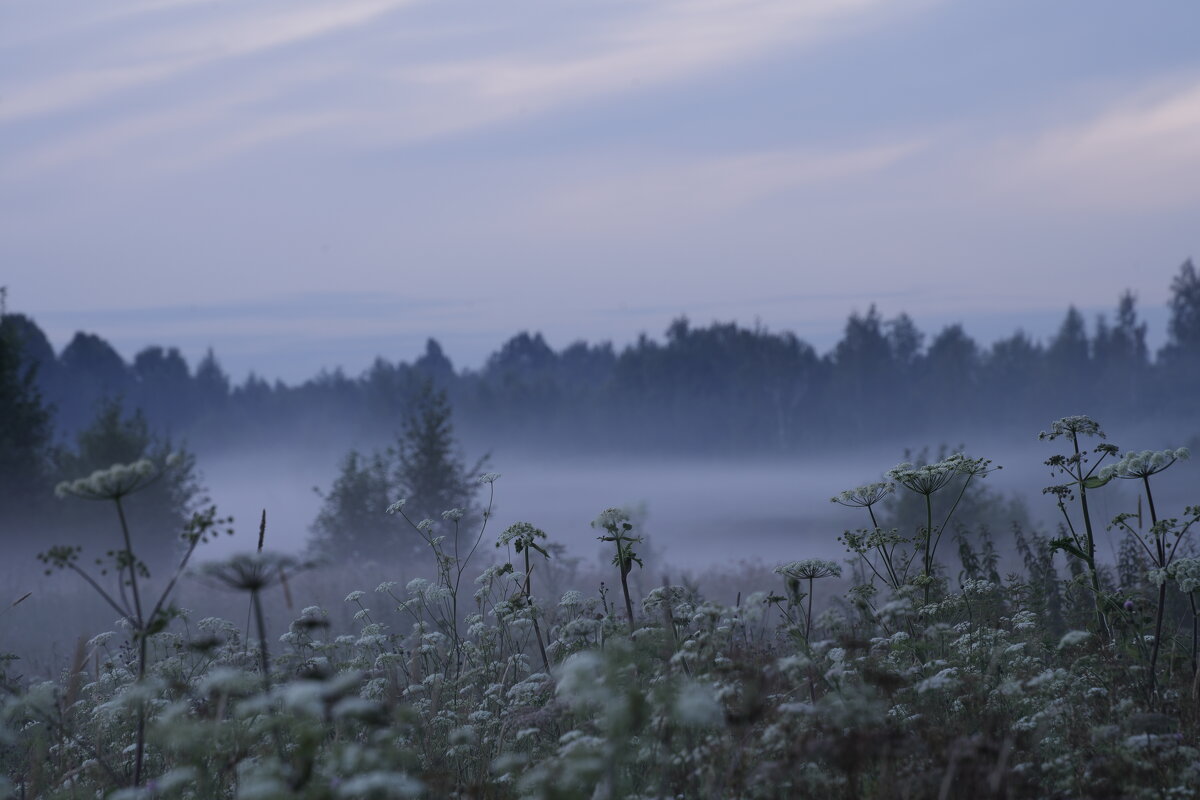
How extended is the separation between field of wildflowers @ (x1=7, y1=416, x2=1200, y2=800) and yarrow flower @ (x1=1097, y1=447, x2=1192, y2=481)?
0.02 meters

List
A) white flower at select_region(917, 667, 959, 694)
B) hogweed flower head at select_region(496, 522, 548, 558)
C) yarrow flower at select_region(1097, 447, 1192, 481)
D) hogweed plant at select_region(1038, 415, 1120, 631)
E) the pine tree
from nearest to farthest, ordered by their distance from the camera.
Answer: white flower at select_region(917, 667, 959, 694) < yarrow flower at select_region(1097, 447, 1192, 481) < hogweed plant at select_region(1038, 415, 1120, 631) < hogweed flower head at select_region(496, 522, 548, 558) < the pine tree

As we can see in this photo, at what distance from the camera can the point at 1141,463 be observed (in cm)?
642

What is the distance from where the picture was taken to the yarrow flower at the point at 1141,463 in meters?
6.33

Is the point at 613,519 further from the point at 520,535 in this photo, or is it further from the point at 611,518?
the point at 520,535

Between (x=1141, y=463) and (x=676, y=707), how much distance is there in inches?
187

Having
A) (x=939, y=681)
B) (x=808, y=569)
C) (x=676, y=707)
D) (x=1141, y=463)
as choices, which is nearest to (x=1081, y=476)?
(x=1141, y=463)

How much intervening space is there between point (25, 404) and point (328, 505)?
44.6ft

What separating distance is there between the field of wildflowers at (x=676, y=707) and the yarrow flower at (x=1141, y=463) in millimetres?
20

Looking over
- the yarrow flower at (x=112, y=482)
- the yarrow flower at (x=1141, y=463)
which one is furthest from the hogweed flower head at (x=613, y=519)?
the yarrow flower at (x=1141, y=463)

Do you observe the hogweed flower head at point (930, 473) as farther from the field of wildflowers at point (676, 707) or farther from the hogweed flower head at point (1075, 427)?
the hogweed flower head at point (1075, 427)

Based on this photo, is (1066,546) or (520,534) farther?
(520,534)

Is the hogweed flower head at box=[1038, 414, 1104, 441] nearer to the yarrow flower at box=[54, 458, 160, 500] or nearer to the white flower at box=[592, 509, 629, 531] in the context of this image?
the white flower at box=[592, 509, 629, 531]

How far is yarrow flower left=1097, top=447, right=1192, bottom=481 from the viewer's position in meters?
6.33

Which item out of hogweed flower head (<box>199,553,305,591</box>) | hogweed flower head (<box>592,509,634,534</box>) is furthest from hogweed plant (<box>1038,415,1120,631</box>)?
hogweed flower head (<box>199,553,305,591</box>)
